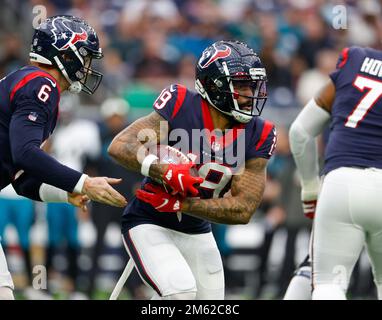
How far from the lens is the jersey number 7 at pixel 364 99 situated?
6.22 metres

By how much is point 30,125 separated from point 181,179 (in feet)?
3.03

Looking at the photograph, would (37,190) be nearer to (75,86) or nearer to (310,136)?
(75,86)

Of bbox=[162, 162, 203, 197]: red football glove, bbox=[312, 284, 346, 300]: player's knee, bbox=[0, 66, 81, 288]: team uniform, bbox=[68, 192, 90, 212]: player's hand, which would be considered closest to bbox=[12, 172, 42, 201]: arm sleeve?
bbox=[0, 66, 81, 288]: team uniform

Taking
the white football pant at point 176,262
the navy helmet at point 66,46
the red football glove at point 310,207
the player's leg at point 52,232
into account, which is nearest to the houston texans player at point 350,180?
the red football glove at point 310,207

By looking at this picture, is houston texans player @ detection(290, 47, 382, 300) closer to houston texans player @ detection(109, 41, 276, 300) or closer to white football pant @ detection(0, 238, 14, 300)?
houston texans player @ detection(109, 41, 276, 300)

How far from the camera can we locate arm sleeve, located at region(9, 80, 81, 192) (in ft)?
18.5

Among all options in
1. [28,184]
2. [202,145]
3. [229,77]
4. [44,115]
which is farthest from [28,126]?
[229,77]

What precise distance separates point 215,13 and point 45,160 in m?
8.48

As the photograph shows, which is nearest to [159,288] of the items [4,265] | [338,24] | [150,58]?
[4,265]

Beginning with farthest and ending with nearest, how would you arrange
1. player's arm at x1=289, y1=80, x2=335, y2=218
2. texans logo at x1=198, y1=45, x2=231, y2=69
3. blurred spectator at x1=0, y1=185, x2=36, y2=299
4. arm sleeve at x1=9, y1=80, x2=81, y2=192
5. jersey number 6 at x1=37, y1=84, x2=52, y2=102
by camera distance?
blurred spectator at x1=0, y1=185, x2=36, y2=299
player's arm at x1=289, y1=80, x2=335, y2=218
texans logo at x1=198, y1=45, x2=231, y2=69
jersey number 6 at x1=37, y1=84, x2=52, y2=102
arm sleeve at x1=9, y1=80, x2=81, y2=192

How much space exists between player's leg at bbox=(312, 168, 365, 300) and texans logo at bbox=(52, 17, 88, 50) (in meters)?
1.81

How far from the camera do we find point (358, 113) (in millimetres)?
6262

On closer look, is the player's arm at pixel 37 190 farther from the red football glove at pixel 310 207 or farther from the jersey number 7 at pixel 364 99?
the jersey number 7 at pixel 364 99

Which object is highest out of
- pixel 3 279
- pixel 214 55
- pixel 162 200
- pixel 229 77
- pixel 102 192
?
pixel 214 55
